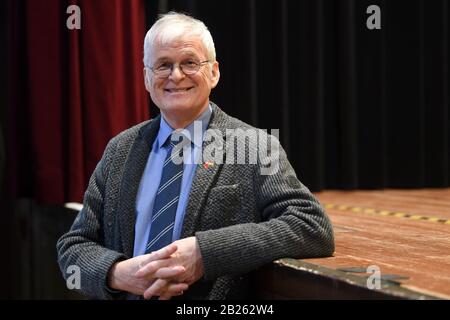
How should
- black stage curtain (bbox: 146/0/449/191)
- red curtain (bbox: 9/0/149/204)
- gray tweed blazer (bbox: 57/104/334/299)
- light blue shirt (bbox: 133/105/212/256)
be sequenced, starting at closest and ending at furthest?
gray tweed blazer (bbox: 57/104/334/299), light blue shirt (bbox: 133/105/212/256), red curtain (bbox: 9/0/149/204), black stage curtain (bbox: 146/0/449/191)

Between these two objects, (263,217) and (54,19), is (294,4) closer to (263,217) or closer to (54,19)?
(54,19)

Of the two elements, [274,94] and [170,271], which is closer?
[170,271]

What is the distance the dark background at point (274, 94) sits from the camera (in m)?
3.20

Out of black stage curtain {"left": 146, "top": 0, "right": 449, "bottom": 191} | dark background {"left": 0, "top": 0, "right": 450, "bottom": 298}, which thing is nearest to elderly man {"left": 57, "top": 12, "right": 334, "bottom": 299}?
dark background {"left": 0, "top": 0, "right": 450, "bottom": 298}

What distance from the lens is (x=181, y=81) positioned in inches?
68.0

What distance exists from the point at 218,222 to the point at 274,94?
2.50 m

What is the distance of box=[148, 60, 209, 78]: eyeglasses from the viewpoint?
174 cm

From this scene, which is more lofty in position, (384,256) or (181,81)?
(181,81)

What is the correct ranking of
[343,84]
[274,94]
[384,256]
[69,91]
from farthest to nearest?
[343,84], [274,94], [69,91], [384,256]

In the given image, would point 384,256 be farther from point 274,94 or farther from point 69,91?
point 274,94

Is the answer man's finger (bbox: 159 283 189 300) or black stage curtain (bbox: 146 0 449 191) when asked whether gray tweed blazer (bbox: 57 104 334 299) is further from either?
black stage curtain (bbox: 146 0 449 191)

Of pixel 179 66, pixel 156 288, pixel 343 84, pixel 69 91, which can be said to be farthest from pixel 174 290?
pixel 343 84

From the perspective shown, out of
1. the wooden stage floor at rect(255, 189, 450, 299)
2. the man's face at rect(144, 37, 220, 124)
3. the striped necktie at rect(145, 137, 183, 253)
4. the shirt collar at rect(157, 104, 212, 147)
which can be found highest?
the man's face at rect(144, 37, 220, 124)

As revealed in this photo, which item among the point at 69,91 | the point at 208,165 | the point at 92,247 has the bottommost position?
the point at 92,247
